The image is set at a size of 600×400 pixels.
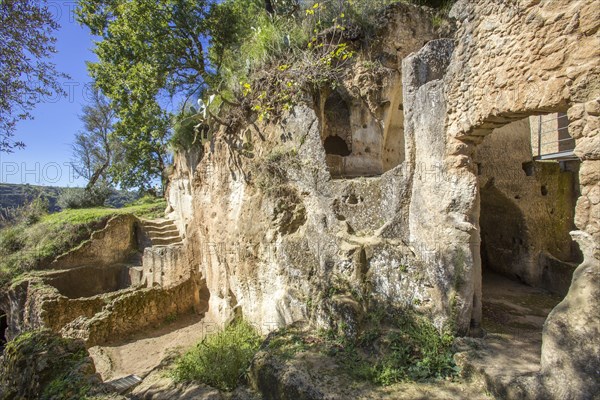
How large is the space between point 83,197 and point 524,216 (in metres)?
19.5

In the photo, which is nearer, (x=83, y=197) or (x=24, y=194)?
(x=83, y=197)

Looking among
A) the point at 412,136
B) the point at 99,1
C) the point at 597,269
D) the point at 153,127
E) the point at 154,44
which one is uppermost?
the point at 99,1

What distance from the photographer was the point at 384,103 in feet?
25.2

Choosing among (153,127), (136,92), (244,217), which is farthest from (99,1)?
(244,217)

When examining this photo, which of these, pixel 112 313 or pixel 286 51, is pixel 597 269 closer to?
pixel 286 51

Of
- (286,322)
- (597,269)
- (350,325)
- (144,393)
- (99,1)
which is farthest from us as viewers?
(99,1)

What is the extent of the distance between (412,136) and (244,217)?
4.41 metres

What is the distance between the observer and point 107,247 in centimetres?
1309

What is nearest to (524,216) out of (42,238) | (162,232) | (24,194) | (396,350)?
(396,350)

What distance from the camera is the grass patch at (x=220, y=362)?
504 cm

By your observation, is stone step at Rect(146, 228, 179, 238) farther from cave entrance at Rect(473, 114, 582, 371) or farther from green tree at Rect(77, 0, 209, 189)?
cave entrance at Rect(473, 114, 582, 371)

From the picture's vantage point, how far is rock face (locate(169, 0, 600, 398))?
3.02m

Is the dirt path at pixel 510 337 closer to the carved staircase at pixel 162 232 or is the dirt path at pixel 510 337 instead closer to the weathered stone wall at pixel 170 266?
the weathered stone wall at pixel 170 266

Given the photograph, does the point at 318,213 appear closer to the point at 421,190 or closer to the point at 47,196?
the point at 421,190
